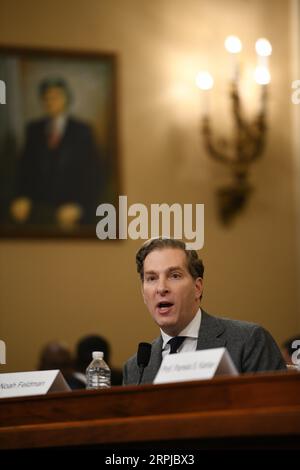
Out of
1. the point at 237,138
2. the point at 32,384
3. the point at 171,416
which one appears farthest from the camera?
the point at 237,138

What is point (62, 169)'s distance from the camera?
27.8ft

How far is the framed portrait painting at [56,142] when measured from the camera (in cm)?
834

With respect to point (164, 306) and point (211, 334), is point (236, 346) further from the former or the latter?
point (164, 306)

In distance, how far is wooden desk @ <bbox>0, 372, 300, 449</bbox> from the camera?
2992 millimetres

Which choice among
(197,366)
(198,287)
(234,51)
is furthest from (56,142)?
(197,366)

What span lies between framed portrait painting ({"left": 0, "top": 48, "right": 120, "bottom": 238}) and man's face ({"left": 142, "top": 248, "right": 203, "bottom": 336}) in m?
4.21

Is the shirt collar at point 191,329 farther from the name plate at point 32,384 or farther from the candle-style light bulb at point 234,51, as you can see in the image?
the candle-style light bulb at point 234,51

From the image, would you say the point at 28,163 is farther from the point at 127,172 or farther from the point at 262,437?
the point at 262,437

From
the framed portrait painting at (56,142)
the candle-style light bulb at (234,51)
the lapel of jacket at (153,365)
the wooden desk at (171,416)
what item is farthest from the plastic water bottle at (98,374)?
the candle-style light bulb at (234,51)

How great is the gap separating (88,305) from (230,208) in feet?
4.62

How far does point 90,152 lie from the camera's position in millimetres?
8523

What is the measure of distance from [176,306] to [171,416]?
0.94 metres

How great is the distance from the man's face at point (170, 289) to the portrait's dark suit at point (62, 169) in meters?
4.25
